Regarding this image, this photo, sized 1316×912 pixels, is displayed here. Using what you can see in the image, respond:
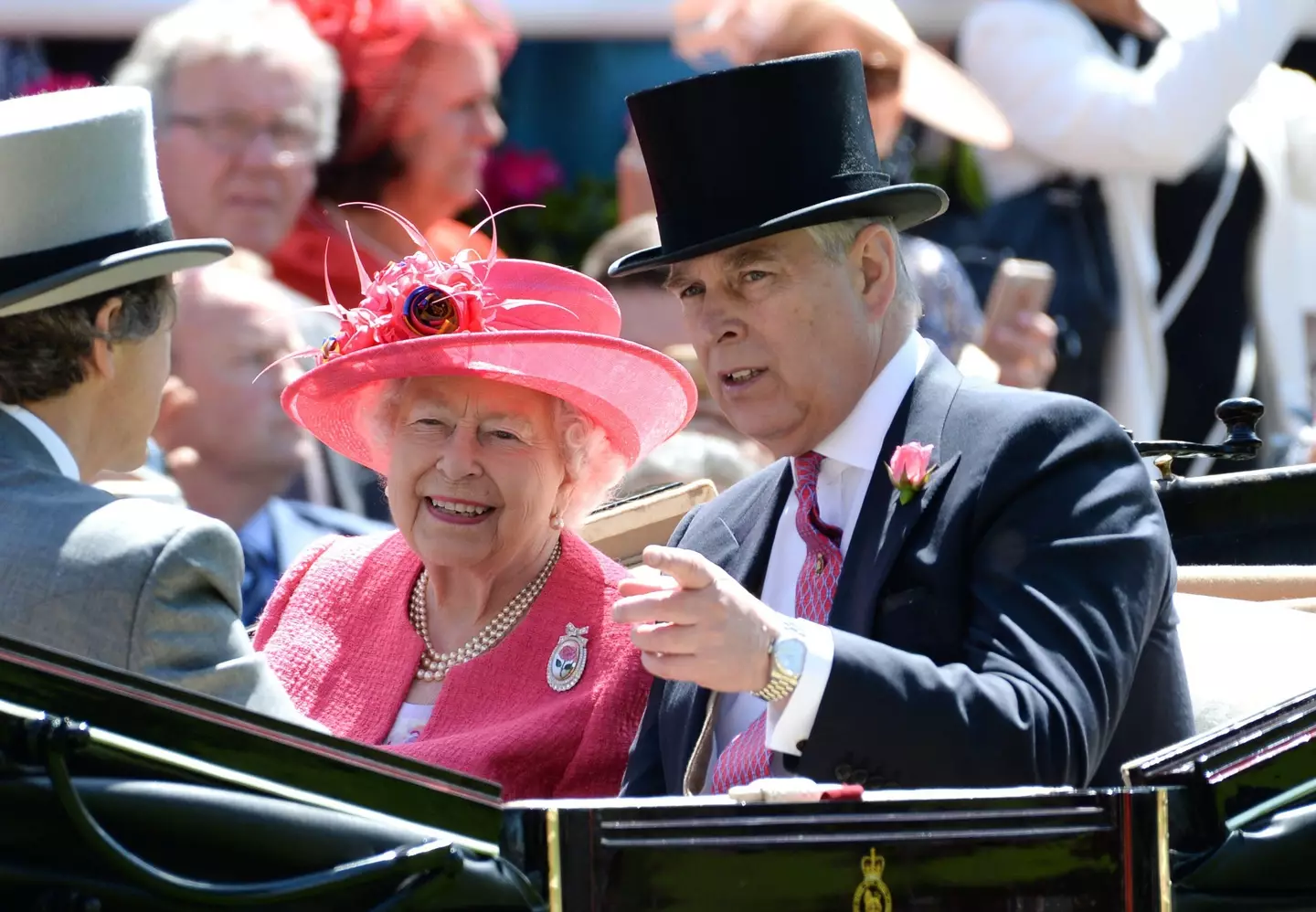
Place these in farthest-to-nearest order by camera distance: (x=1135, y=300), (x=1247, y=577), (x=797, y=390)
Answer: (x=1135, y=300)
(x=1247, y=577)
(x=797, y=390)

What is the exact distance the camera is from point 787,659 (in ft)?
7.75

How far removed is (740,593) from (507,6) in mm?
4428

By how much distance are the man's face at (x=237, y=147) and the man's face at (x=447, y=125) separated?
314 mm

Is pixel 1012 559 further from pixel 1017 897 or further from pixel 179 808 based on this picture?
pixel 179 808

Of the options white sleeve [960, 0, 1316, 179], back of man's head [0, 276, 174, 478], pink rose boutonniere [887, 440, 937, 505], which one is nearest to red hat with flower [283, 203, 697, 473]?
back of man's head [0, 276, 174, 478]

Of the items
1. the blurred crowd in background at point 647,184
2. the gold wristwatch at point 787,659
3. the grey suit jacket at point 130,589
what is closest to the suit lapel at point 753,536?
the gold wristwatch at point 787,659

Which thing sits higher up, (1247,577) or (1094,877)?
(1247,577)

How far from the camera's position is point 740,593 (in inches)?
91.6

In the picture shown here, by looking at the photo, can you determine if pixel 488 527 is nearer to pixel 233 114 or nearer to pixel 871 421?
pixel 871 421

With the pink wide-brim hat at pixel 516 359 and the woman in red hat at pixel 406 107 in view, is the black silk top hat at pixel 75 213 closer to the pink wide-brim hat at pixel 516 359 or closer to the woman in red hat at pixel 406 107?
the pink wide-brim hat at pixel 516 359

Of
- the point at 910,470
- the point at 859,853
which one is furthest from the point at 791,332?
the point at 859,853

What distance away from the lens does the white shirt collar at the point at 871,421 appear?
281cm

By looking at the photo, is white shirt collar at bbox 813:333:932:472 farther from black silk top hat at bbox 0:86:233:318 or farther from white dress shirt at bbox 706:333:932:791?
black silk top hat at bbox 0:86:233:318

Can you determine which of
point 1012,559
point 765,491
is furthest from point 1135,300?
point 1012,559
